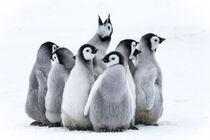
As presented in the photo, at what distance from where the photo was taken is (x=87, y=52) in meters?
6.41

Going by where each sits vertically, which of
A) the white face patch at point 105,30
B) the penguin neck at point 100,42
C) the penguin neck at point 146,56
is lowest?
the penguin neck at point 146,56

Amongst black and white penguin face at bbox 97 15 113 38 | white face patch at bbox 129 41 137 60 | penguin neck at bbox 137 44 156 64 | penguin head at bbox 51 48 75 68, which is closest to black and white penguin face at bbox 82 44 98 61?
penguin head at bbox 51 48 75 68

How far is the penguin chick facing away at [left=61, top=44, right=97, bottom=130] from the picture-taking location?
632 centimetres

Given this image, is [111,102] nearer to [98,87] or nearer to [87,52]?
[98,87]

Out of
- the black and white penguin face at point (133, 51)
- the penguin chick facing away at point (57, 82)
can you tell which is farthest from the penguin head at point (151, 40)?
the penguin chick facing away at point (57, 82)

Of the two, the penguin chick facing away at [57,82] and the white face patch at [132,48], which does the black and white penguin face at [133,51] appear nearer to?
the white face patch at [132,48]

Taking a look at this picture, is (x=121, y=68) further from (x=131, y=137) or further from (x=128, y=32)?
(x=128, y=32)

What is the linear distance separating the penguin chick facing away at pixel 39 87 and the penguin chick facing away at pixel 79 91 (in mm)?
539

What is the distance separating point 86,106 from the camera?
6.18 m

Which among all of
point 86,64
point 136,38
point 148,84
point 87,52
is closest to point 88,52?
point 87,52

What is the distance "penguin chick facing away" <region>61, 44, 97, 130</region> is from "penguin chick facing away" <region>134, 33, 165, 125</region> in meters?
0.63

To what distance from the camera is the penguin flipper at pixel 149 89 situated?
6.77m

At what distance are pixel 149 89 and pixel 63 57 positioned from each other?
3.13 feet

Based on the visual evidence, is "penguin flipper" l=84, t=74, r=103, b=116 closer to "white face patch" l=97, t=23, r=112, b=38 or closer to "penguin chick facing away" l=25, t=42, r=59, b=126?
"penguin chick facing away" l=25, t=42, r=59, b=126
